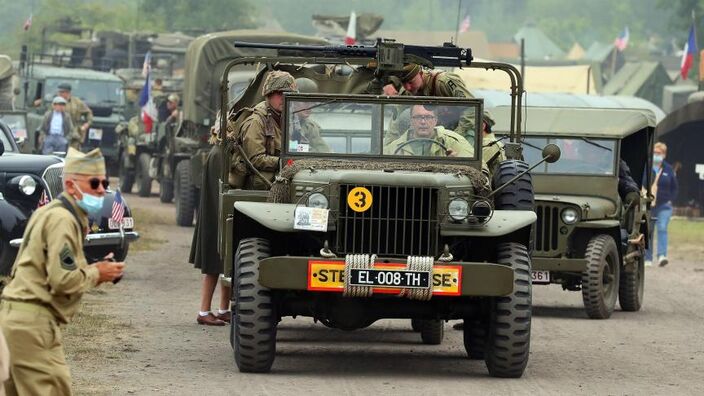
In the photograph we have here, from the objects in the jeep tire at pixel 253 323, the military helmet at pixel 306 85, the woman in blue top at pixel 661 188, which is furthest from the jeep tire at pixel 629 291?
the woman in blue top at pixel 661 188

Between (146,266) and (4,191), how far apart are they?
4188mm

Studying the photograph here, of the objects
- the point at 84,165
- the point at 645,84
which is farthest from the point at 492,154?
the point at 645,84

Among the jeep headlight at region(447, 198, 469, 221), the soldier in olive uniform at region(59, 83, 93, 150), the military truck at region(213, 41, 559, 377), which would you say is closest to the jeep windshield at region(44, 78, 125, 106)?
the soldier in olive uniform at region(59, 83, 93, 150)

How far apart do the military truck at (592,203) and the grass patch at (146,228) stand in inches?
241

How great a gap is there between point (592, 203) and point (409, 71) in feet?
13.0

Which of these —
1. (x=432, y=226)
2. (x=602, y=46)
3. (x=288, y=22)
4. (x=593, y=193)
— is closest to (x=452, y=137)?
(x=432, y=226)

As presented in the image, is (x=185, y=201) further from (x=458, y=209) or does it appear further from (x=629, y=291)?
(x=458, y=209)

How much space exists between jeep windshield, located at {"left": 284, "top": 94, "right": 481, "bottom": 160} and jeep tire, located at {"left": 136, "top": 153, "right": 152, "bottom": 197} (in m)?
21.3

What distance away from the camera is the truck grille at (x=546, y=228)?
53.8ft

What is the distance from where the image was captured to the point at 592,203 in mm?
17062

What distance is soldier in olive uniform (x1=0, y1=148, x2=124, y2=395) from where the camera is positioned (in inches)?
296

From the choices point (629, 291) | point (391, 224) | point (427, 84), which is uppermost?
point (427, 84)

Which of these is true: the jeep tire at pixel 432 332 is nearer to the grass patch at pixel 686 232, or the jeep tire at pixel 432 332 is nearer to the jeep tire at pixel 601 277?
the jeep tire at pixel 601 277

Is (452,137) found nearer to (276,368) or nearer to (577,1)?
(276,368)
